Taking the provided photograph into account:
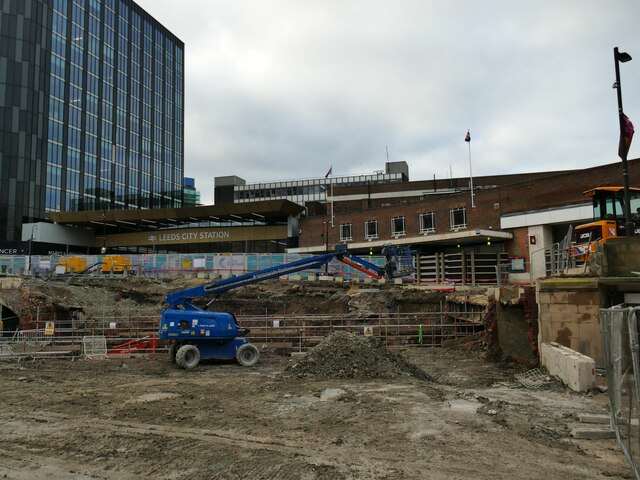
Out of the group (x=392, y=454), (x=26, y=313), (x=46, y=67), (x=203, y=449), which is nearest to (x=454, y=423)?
(x=392, y=454)

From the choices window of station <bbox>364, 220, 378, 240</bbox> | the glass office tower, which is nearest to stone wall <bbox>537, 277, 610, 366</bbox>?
window of station <bbox>364, 220, 378, 240</bbox>

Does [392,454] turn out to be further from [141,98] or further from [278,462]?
[141,98]

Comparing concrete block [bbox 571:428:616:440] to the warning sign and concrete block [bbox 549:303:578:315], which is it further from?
the warning sign

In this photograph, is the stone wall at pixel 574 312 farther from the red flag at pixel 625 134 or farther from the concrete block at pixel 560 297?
the red flag at pixel 625 134

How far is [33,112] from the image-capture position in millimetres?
67812

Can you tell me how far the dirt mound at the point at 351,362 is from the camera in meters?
14.9

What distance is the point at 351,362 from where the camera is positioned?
599 inches

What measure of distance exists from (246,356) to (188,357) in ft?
7.90

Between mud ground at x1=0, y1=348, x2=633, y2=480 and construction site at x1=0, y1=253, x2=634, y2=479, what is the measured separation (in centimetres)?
4

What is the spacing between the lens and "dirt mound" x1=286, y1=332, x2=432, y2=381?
48.9 feet

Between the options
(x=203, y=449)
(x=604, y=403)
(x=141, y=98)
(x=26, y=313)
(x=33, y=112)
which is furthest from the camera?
(x=141, y=98)

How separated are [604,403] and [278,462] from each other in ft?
24.1

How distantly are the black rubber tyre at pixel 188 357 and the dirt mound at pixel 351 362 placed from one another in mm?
5460

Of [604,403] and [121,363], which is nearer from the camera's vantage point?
[604,403]
